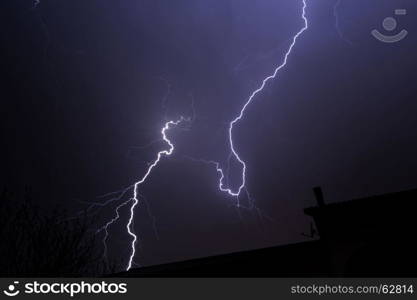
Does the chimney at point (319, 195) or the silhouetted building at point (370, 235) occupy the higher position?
the chimney at point (319, 195)

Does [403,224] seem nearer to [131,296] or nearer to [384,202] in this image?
[384,202]

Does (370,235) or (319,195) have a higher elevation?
(319,195)

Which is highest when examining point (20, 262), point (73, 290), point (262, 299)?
point (20, 262)

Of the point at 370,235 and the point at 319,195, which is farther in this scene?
the point at 319,195

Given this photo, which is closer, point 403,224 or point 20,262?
point 403,224

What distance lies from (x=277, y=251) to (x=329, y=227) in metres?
1.06

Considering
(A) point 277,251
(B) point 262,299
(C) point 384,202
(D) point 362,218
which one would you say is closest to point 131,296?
(B) point 262,299

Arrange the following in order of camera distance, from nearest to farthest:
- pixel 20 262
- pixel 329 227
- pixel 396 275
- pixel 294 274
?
1. pixel 396 275
2. pixel 329 227
3. pixel 294 274
4. pixel 20 262

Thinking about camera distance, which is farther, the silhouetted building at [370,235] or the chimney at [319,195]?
the chimney at [319,195]

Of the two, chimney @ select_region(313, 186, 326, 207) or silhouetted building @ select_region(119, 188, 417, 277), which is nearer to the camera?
silhouetted building @ select_region(119, 188, 417, 277)

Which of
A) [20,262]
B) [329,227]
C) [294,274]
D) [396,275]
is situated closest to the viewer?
[396,275]

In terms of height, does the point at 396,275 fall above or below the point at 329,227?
below

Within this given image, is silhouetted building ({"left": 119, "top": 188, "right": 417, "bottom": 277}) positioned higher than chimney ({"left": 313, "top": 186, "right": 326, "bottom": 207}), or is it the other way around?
chimney ({"left": 313, "top": 186, "right": 326, "bottom": 207})

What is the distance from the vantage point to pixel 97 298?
5258mm
